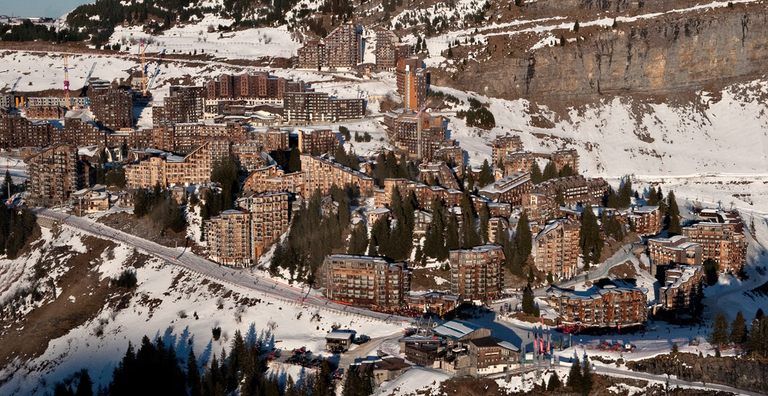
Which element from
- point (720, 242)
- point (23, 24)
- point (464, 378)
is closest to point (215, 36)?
point (23, 24)

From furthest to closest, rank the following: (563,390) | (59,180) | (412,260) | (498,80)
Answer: (498,80) → (59,180) → (412,260) → (563,390)

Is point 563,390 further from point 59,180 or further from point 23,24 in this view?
point 23,24

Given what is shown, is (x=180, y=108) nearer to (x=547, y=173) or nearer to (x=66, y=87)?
(x=66, y=87)

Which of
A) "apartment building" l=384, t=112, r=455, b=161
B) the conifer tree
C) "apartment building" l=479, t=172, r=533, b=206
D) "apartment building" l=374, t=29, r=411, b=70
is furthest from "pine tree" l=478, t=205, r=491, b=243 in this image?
"apartment building" l=374, t=29, r=411, b=70

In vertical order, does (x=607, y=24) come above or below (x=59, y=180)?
above

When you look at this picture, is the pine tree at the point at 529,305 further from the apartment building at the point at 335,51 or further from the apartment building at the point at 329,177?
Answer: the apartment building at the point at 335,51
